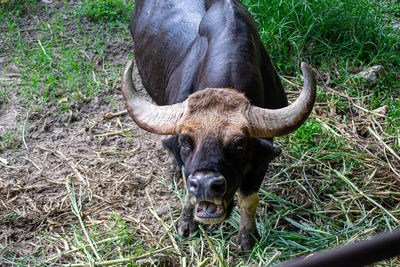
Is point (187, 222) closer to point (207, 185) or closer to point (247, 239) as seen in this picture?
point (247, 239)

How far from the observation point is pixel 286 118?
2764 mm

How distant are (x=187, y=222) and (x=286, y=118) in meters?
1.39

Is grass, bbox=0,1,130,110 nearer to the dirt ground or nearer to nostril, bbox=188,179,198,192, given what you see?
the dirt ground

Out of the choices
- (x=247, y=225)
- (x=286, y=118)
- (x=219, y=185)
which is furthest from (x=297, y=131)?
(x=219, y=185)

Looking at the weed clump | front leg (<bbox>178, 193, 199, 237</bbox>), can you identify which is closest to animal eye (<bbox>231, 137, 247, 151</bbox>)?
front leg (<bbox>178, 193, 199, 237</bbox>)

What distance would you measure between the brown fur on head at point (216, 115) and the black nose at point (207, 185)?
241 millimetres

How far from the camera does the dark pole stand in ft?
2.91

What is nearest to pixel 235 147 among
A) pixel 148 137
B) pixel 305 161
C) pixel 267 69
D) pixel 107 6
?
pixel 267 69

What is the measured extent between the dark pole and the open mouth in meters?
1.81

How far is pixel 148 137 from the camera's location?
4.82m

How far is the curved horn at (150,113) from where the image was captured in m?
2.86

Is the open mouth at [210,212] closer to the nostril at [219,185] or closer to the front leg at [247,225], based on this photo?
the nostril at [219,185]

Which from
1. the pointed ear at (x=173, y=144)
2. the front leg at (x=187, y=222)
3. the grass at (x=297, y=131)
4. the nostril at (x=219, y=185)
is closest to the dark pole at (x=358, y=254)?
the nostril at (x=219, y=185)

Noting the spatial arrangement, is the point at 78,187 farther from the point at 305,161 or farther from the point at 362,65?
the point at 362,65
